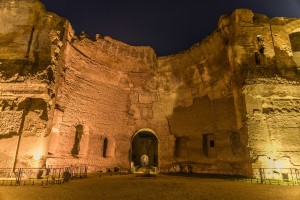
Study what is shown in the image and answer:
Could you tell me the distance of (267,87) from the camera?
27.3 ft

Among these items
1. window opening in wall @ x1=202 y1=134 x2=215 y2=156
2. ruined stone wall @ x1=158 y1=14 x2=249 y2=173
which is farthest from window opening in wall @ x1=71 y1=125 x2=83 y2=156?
window opening in wall @ x1=202 y1=134 x2=215 y2=156

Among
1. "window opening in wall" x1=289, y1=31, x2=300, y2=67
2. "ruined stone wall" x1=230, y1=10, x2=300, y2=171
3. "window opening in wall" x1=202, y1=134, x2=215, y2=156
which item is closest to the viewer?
"ruined stone wall" x1=230, y1=10, x2=300, y2=171

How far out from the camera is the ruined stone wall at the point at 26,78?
7477 mm

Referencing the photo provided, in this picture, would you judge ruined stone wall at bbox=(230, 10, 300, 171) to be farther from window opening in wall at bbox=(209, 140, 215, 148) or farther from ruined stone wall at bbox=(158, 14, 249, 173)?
window opening in wall at bbox=(209, 140, 215, 148)

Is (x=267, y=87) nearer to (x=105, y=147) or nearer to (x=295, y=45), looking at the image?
(x=295, y=45)

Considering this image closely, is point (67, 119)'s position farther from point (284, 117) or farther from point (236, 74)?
point (284, 117)

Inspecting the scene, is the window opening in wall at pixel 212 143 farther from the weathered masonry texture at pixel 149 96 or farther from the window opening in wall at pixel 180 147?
the window opening in wall at pixel 180 147

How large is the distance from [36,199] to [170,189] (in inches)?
118

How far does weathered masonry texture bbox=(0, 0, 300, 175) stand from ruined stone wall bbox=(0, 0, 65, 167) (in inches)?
1.5

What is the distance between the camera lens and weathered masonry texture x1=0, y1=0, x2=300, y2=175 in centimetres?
781

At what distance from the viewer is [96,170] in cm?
1032

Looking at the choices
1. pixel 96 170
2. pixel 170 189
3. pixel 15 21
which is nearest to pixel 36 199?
pixel 170 189

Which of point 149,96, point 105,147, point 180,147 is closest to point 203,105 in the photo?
point 180,147

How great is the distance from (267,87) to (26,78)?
Answer: 30.2ft
